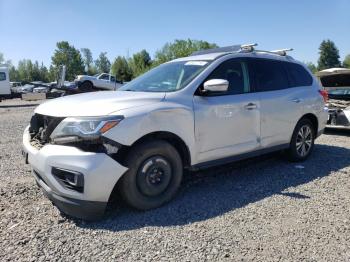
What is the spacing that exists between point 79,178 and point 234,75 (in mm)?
2639

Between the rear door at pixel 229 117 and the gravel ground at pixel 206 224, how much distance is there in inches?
22.2

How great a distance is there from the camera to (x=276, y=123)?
17.8ft

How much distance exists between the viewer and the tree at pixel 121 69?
7112 centimetres

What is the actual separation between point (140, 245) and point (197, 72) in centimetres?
233

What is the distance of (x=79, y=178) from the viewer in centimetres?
345

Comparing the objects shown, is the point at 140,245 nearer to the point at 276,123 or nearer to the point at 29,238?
the point at 29,238

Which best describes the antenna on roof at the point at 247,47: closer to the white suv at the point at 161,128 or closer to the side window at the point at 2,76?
the white suv at the point at 161,128

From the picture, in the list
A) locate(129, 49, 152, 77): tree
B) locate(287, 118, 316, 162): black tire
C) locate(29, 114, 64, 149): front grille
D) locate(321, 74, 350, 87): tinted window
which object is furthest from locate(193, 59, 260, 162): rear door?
locate(129, 49, 152, 77): tree

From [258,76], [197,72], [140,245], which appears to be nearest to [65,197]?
[140,245]

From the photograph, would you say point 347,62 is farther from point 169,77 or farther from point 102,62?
point 169,77

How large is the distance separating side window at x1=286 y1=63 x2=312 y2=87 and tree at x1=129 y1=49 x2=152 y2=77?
228ft

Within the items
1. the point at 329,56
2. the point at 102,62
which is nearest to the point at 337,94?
the point at 329,56

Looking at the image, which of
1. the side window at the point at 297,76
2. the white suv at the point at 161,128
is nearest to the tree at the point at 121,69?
the side window at the point at 297,76

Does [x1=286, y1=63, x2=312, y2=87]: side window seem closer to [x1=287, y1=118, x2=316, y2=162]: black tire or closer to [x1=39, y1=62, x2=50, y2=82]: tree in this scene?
[x1=287, y1=118, x2=316, y2=162]: black tire
